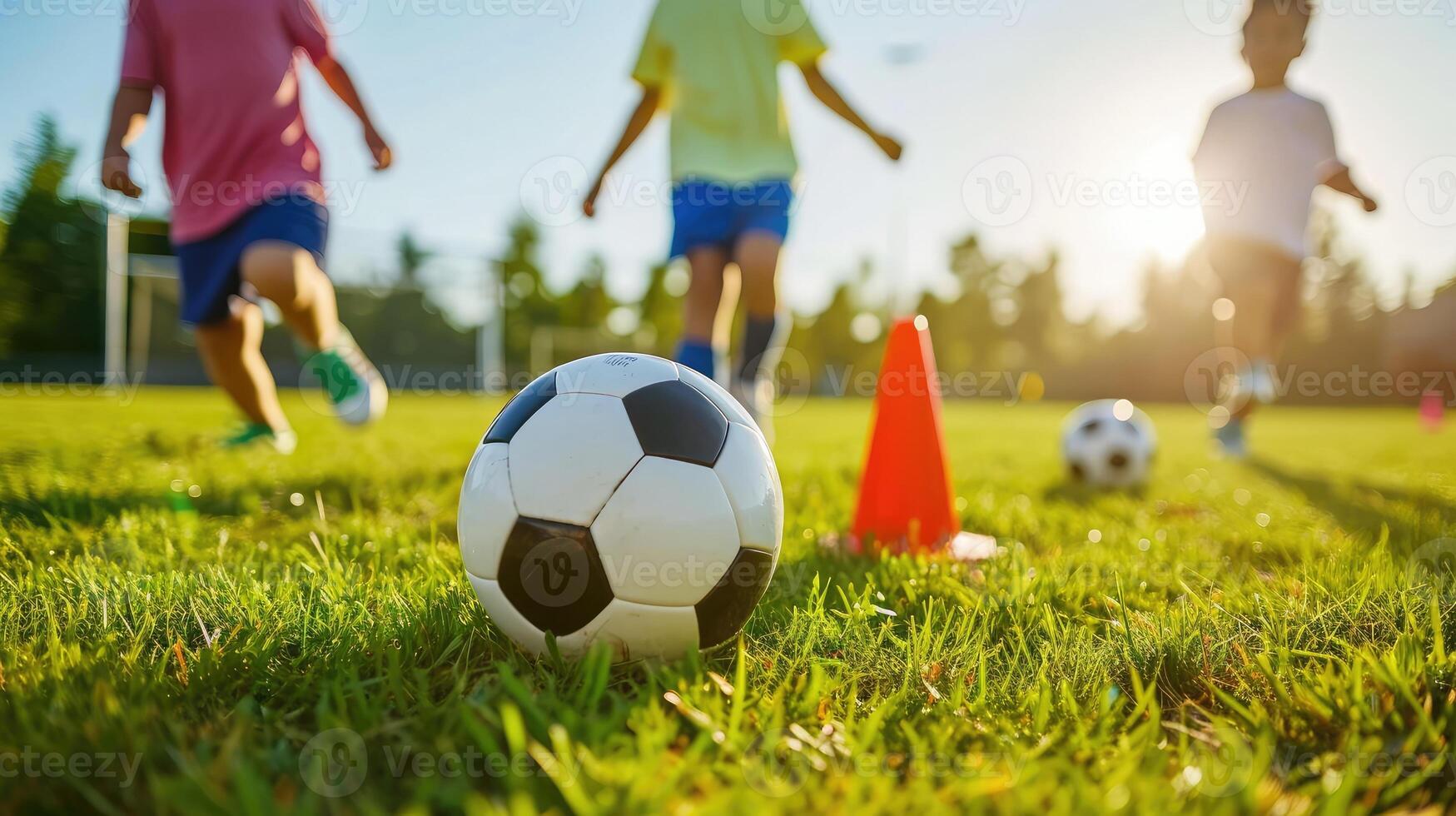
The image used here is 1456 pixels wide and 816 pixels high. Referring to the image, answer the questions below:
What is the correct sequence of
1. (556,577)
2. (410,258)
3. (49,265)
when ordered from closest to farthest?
1. (556,577)
2. (49,265)
3. (410,258)

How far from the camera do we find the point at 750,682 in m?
1.37

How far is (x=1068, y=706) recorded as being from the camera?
1.30 m

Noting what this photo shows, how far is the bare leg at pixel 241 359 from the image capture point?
363 cm

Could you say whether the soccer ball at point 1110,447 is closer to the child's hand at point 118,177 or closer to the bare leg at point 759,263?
the bare leg at point 759,263

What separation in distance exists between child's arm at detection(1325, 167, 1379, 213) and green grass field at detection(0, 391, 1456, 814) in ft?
10.3

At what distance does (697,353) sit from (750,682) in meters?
2.62

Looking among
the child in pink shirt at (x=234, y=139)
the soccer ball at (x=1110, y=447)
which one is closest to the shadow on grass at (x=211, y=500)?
the child in pink shirt at (x=234, y=139)

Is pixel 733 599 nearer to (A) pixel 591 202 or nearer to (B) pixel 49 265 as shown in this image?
(A) pixel 591 202

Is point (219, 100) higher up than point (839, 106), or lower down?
lower down

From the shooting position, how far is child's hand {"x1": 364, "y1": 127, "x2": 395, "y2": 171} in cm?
358

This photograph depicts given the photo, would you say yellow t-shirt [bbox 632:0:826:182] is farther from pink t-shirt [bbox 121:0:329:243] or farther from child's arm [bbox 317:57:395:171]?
pink t-shirt [bbox 121:0:329:243]

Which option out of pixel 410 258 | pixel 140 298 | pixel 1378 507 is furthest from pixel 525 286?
pixel 1378 507

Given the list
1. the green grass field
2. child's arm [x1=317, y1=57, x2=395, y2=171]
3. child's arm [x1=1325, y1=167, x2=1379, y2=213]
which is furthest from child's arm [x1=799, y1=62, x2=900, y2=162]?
child's arm [x1=1325, y1=167, x2=1379, y2=213]

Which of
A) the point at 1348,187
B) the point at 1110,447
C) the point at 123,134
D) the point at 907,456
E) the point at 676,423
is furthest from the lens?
the point at 1348,187
